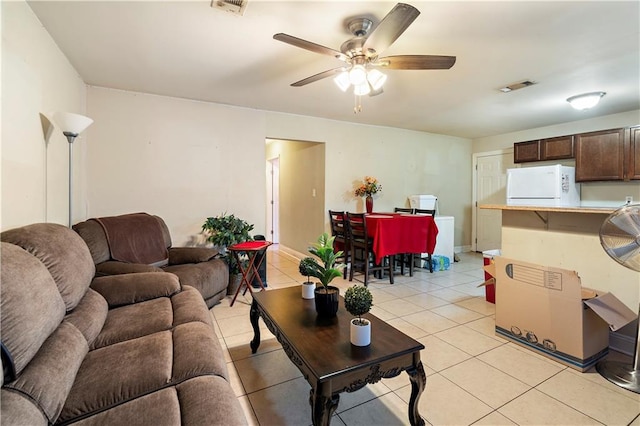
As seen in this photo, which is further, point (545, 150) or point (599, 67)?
point (545, 150)

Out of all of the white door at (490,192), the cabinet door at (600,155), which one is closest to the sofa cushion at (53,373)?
the cabinet door at (600,155)

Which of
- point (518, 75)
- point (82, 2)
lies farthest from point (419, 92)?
point (82, 2)

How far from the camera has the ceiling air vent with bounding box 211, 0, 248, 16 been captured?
1.89 metres

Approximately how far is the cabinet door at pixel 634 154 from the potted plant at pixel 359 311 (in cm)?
477

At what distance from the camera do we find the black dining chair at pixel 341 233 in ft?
13.9

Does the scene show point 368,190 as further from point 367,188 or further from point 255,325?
point 255,325

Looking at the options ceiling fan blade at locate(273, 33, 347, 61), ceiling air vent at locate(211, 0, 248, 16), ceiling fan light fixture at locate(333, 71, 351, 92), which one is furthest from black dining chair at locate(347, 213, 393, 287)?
ceiling air vent at locate(211, 0, 248, 16)

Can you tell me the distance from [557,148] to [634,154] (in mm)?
937

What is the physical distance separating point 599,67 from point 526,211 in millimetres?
1677

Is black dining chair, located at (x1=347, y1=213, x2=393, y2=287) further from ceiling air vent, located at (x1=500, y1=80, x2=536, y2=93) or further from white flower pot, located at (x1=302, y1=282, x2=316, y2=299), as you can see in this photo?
ceiling air vent, located at (x1=500, y1=80, x2=536, y2=93)

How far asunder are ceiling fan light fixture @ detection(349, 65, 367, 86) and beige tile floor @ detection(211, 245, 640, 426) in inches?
82.5

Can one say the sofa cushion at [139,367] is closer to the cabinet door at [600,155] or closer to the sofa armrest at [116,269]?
the sofa armrest at [116,269]

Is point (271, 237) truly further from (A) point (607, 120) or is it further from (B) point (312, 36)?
(A) point (607, 120)

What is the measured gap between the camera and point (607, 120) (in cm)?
455
